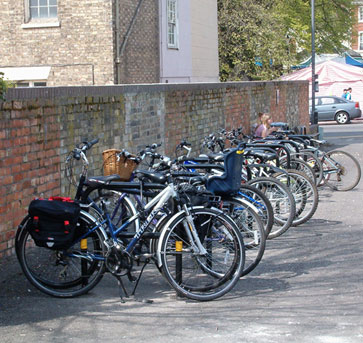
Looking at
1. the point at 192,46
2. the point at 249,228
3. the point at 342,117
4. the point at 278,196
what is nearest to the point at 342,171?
the point at 278,196

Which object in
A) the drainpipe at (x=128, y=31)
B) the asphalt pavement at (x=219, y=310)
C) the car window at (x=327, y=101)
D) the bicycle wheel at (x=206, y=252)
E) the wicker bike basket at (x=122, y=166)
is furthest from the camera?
the car window at (x=327, y=101)

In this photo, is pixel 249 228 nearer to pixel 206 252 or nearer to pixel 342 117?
pixel 206 252

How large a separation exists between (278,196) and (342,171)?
4.63m

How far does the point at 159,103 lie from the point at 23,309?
7398 millimetres

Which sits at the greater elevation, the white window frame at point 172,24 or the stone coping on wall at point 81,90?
the white window frame at point 172,24

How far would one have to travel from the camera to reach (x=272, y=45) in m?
36.1

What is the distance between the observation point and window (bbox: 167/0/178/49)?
26.5 meters

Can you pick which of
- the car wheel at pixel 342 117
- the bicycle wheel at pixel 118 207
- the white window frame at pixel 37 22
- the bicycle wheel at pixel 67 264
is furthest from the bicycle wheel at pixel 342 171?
the car wheel at pixel 342 117

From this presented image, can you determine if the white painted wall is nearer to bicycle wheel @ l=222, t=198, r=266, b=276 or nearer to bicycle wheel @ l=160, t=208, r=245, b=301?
bicycle wheel @ l=222, t=198, r=266, b=276

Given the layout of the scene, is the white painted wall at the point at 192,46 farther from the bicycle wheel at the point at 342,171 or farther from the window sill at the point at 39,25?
the bicycle wheel at the point at 342,171

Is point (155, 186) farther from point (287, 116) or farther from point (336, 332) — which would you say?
point (287, 116)

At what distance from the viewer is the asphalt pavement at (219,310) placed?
5.63m

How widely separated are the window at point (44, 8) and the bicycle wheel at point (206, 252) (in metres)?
16.6

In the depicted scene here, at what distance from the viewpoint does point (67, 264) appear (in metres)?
6.83
